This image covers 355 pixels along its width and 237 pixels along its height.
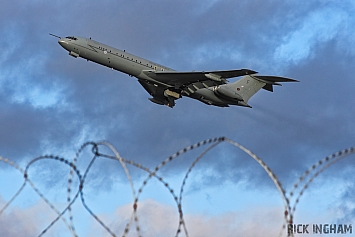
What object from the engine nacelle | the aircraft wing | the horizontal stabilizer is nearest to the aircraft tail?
the horizontal stabilizer

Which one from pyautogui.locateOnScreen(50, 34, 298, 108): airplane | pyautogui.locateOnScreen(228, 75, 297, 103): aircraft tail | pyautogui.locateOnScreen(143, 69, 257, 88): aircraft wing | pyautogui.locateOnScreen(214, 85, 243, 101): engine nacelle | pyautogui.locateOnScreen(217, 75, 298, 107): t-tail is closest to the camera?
pyautogui.locateOnScreen(143, 69, 257, 88): aircraft wing

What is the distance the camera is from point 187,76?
8062cm

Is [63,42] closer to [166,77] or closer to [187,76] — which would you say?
[166,77]

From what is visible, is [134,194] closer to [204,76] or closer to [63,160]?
[63,160]

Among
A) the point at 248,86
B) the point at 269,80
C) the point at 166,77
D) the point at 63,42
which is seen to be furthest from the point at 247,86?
the point at 63,42

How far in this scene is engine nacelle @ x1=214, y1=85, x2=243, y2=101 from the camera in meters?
84.6

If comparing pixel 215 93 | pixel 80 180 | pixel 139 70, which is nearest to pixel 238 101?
pixel 215 93

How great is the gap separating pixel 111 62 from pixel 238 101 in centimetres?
1937

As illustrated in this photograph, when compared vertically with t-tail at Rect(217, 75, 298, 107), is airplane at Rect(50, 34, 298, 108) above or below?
below

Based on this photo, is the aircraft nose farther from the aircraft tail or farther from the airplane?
the aircraft tail

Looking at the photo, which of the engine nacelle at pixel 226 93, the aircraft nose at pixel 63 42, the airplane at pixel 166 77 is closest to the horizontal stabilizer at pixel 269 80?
the airplane at pixel 166 77

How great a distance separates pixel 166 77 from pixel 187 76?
3028mm

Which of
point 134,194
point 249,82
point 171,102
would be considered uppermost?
point 249,82

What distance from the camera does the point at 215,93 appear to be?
85.1m
